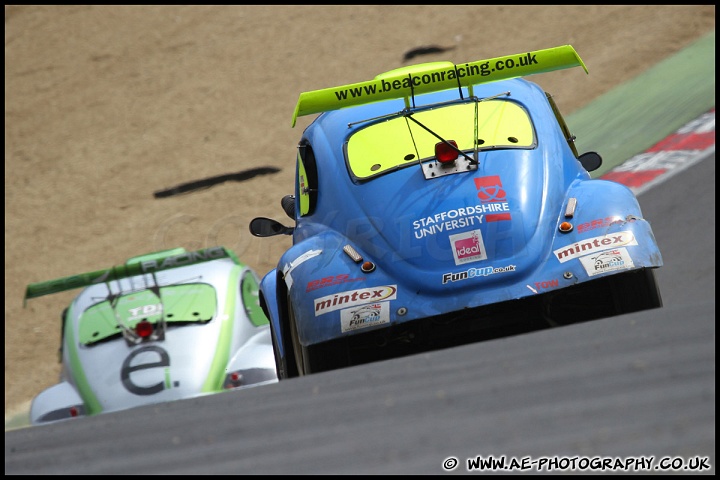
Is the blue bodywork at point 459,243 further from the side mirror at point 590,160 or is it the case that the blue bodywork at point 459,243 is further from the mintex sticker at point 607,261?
the side mirror at point 590,160

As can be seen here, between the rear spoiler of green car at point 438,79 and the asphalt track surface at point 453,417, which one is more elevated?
the rear spoiler of green car at point 438,79

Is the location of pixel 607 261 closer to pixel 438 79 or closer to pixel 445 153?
pixel 445 153

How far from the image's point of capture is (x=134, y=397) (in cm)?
862

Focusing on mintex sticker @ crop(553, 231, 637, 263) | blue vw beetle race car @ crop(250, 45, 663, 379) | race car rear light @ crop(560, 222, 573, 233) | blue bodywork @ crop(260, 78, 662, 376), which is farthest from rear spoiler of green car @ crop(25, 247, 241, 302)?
mintex sticker @ crop(553, 231, 637, 263)

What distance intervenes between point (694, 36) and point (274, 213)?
6.96 metres

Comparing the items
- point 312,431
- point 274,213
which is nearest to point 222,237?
point 274,213

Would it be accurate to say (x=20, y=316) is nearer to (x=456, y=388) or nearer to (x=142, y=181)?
(x=142, y=181)

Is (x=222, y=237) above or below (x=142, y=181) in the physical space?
below

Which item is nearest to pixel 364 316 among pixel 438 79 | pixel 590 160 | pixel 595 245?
pixel 595 245

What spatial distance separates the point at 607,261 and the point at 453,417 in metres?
2.71

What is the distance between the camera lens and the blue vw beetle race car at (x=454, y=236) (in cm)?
584

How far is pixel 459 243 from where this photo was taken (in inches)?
234

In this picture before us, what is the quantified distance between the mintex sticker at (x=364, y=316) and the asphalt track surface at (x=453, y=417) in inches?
73.9

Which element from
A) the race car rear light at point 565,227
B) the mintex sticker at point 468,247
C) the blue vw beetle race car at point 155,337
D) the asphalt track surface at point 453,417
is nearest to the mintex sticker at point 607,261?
the race car rear light at point 565,227
